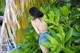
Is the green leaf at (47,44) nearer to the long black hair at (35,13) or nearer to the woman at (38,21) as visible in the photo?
the woman at (38,21)

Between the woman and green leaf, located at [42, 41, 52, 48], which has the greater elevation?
the woman

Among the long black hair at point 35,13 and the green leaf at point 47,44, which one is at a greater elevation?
the long black hair at point 35,13

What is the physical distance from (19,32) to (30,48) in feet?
0.91

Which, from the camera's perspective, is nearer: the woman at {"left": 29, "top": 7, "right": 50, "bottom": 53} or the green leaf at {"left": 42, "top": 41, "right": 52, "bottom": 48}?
the green leaf at {"left": 42, "top": 41, "right": 52, "bottom": 48}

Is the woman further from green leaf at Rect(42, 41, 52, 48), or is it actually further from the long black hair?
green leaf at Rect(42, 41, 52, 48)

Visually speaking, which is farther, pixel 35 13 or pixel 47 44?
pixel 35 13

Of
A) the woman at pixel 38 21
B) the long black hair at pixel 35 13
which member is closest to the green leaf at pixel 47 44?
the woman at pixel 38 21

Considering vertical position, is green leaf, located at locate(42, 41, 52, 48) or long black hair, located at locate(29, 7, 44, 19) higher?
long black hair, located at locate(29, 7, 44, 19)

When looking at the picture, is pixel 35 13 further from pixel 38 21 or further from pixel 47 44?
pixel 47 44

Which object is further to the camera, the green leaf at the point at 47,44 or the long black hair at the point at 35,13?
the long black hair at the point at 35,13

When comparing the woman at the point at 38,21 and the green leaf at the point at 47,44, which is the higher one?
the woman at the point at 38,21

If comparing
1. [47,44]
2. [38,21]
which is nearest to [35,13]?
[38,21]

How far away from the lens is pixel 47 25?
3.26 m

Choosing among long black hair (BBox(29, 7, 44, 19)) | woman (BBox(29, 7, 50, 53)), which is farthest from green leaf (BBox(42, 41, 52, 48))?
long black hair (BBox(29, 7, 44, 19))
